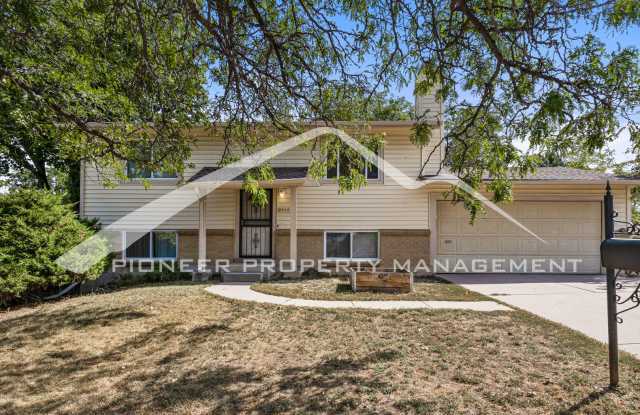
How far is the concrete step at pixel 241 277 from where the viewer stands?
10477mm

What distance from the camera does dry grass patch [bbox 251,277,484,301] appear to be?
26.0 feet

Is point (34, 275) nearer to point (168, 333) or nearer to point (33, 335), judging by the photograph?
point (33, 335)

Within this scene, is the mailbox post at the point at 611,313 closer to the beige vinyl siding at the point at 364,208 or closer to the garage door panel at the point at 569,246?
the beige vinyl siding at the point at 364,208

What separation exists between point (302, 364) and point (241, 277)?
20.8ft

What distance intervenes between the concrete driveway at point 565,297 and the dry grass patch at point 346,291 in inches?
24.4

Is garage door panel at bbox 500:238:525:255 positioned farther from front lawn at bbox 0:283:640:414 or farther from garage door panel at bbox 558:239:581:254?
front lawn at bbox 0:283:640:414

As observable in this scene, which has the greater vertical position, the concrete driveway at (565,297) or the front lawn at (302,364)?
the concrete driveway at (565,297)

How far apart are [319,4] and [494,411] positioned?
5079 mm

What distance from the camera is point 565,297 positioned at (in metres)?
8.10

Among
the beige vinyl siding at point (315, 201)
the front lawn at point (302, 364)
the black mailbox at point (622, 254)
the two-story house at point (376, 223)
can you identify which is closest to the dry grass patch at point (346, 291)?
the front lawn at point (302, 364)

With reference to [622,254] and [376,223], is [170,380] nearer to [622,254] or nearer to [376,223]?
[622,254]

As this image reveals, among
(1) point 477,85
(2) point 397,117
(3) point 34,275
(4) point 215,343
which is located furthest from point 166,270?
(2) point 397,117

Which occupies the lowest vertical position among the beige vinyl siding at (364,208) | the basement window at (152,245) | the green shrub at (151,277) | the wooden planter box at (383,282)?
the green shrub at (151,277)

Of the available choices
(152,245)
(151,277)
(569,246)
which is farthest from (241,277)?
(569,246)
